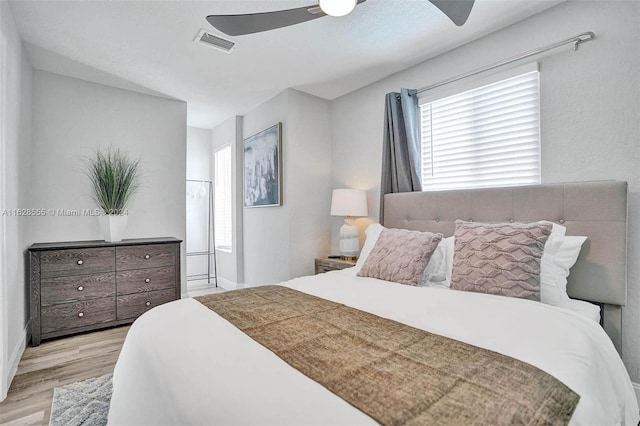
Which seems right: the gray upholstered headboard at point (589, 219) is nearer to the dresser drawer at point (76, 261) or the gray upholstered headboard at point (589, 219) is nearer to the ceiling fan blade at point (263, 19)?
the ceiling fan blade at point (263, 19)

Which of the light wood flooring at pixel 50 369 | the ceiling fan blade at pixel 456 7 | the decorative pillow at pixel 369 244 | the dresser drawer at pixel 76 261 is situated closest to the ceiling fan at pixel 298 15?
the ceiling fan blade at pixel 456 7

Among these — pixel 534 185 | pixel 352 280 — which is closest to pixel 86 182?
pixel 352 280

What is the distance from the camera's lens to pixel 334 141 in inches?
158

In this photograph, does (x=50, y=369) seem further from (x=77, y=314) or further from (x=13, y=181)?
(x=13, y=181)

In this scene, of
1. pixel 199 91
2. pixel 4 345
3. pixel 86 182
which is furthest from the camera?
pixel 199 91

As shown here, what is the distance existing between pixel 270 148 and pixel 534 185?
9.35 ft

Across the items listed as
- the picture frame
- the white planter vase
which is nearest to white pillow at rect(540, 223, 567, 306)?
the picture frame

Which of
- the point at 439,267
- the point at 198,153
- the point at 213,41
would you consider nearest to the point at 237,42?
the point at 213,41

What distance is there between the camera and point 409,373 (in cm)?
92

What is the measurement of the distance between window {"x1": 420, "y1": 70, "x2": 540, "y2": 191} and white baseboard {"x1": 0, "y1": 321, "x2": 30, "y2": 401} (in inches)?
133

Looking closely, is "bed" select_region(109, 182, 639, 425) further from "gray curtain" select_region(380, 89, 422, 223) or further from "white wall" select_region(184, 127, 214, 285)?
"white wall" select_region(184, 127, 214, 285)

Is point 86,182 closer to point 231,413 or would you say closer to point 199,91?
point 199,91

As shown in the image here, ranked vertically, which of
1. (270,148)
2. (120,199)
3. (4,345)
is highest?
(270,148)

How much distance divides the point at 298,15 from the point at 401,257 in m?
1.56
